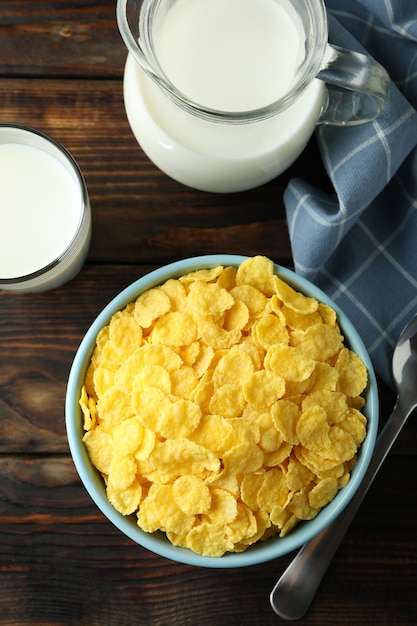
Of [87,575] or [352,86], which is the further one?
[87,575]

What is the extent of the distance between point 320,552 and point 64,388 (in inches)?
14.3

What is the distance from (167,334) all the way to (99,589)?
344 mm

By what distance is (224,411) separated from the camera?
2.48ft

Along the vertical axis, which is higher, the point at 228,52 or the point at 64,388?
the point at 228,52

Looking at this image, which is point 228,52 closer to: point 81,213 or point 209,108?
point 209,108

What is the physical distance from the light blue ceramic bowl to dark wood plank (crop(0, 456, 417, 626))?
0.14 m

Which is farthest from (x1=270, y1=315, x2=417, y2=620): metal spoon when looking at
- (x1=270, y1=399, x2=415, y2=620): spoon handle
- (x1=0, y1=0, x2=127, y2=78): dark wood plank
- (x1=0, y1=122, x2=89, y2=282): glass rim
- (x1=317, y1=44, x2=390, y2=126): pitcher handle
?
(x1=0, y1=0, x2=127, y2=78): dark wood plank

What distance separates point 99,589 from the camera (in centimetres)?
90

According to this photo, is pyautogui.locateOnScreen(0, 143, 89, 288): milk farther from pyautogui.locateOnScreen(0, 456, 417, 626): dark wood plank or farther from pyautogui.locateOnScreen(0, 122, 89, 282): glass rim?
pyautogui.locateOnScreen(0, 456, 417, 626): dark wood plank

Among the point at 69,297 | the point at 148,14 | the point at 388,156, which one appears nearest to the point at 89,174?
the point at 69,297

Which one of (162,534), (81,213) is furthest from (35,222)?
(162,534)

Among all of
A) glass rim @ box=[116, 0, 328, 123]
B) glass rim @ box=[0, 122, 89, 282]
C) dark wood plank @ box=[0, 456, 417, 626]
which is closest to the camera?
glass rim @ box=[116, 0, 328, 123]

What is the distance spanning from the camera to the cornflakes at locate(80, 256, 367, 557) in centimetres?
74

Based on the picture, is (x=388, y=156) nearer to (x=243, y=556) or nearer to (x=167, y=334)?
(x=167, y=334)
